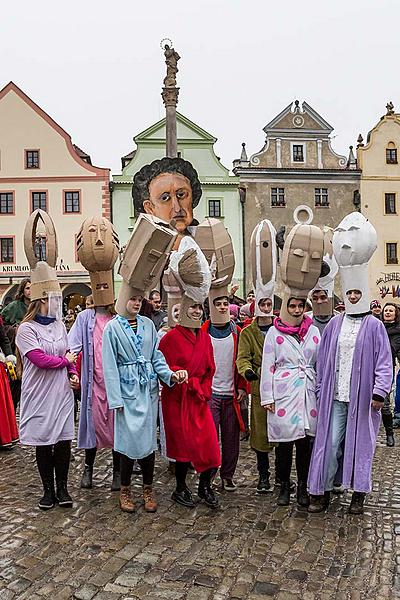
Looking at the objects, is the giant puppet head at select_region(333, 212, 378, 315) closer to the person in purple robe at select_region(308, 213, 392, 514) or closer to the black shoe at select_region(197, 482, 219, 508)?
the person in purple robe at select_region(308, 213, 392, 514)

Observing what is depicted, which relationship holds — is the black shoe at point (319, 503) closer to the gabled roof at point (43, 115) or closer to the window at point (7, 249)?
the window at point (7, 249)

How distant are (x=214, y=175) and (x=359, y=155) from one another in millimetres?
7095

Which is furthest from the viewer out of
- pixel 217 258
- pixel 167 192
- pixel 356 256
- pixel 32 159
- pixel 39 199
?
pixel 32 159

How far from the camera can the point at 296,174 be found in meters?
32.8

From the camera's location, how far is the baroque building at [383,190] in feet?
109

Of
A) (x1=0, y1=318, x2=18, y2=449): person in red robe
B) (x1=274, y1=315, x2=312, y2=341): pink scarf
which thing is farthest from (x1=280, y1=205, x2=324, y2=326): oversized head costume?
(x1=0, y1=318, x2=18, y2=449): person in red robe

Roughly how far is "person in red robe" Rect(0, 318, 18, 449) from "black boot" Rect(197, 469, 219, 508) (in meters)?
3.09

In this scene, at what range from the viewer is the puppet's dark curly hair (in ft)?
34.8

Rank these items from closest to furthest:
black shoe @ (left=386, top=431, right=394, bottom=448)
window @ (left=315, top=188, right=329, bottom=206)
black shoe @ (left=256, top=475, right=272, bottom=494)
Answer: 1. black shoe @ (left=256, top=475, right=272, bottom=494)
2. black shoe @ (left=386, top=431, right=394, bottom=448)
3. window @ (left=315, top=188, right=329, bottom=206)

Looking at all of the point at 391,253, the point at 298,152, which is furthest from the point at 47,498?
the point at 391,253

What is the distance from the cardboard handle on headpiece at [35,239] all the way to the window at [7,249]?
25.9 meters

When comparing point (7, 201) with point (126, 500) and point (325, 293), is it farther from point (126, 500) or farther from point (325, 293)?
point (126, 500)

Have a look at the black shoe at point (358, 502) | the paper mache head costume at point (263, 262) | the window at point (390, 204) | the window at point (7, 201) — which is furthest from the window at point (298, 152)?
the black shoe at point (358, 502)

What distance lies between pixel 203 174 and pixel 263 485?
26873 millimetres
